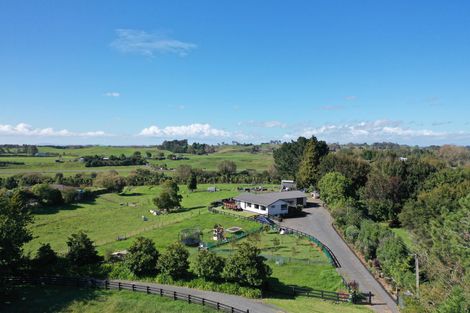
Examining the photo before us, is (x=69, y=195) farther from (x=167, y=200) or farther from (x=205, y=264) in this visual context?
(x=205, y=264)

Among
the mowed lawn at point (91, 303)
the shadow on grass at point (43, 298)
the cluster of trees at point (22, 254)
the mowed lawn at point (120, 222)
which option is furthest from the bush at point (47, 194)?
the mowed lawn at point (91, 303)

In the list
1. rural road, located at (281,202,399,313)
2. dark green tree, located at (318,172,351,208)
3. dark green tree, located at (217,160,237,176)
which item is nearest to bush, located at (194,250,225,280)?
rural road, located at (281,202,399,313)

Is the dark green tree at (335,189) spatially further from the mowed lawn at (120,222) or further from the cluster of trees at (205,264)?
the cluster of trees at (205,264)

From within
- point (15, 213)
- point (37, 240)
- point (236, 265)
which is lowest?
point (37, 240)

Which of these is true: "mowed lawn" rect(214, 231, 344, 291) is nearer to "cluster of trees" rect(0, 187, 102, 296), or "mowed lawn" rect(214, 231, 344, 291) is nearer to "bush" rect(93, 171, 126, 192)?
"cluster of trees" rect(0, 187, 102, 296)

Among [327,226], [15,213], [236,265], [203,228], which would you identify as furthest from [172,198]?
[236,265]

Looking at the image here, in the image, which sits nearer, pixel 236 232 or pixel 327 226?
pixel 236 232

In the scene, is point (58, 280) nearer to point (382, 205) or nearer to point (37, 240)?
point (37, 240)
